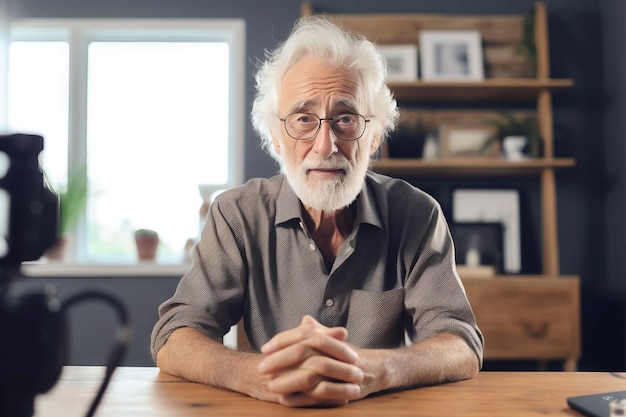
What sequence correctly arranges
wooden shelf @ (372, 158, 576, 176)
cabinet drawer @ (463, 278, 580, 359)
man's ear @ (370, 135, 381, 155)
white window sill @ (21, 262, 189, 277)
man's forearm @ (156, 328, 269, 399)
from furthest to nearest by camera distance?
white window sill @ (21, 262, 189, 277) < wooden shelf @ (372, 158, 576, 176) < cabinet drawer @ (463, 278, 580, 359) < man's ear @ (370, 135, 381, 155) < man's forearm @ (156, 328, 269, 399)

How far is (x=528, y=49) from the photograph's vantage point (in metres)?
3.41

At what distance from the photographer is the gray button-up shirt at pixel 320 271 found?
1.46 meters

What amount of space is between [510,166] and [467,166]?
230 mm

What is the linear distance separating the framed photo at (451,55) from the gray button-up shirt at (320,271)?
1.97 m

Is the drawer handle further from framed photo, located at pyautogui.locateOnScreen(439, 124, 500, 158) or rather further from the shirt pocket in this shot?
the shirt pocket

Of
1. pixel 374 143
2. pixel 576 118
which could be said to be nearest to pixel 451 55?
pixel 576 118

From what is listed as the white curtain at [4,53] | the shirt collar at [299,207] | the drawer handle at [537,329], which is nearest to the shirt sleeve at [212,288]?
the shirt collar at [299,207]

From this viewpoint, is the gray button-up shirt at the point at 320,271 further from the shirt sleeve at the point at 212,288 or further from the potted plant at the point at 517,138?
the potted plant at the point at 517,138

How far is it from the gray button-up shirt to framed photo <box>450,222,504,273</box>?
5.91 feet

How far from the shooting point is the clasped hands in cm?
90

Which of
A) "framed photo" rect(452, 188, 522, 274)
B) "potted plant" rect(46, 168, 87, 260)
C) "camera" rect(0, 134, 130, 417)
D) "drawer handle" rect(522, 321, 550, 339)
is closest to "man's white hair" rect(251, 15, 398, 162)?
"camera" rect(0, 134, 130, 417)

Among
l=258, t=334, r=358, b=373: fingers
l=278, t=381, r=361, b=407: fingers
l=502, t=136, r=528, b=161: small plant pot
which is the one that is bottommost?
l=278, t=381, r=361, b=407: fingers

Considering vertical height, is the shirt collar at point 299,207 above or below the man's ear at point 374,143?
Answer: below

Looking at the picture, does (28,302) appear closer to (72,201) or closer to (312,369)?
(312,369)
